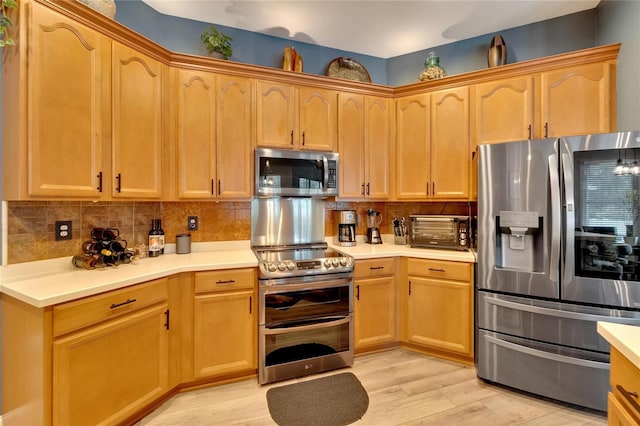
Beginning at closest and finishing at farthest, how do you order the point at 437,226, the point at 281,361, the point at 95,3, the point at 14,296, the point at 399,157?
1. the point at 14,296
2. the point at 95,3
3. the point at 281,361
4. the point at 437,226
5. the point at 399,157

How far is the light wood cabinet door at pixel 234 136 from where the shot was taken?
254 cm

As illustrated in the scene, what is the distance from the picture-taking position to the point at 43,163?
1.69m

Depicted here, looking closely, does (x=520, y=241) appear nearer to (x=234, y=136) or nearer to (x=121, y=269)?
(x=234, y=136)

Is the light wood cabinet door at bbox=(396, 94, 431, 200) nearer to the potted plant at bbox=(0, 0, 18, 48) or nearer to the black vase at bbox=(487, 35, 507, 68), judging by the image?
the black vase at bbox=(487, 35, 507, 68)

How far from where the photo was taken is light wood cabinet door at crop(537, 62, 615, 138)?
2312mm

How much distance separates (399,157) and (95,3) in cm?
262

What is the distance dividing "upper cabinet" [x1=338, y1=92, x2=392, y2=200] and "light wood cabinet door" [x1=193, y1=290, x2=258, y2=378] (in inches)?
53.8

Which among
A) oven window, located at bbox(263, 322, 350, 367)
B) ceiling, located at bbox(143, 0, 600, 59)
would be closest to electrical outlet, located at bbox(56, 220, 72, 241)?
oven window, located at bbox(263, 322, 350, 367)

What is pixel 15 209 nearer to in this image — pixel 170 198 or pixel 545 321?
pixel 170 198

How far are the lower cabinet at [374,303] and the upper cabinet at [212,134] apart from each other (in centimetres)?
123

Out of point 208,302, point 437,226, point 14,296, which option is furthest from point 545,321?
point 14,296

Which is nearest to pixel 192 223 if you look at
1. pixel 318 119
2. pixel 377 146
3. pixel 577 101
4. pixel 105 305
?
pixel 105 305

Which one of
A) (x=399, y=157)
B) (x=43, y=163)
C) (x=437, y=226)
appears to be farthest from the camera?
(x=399, y=157)

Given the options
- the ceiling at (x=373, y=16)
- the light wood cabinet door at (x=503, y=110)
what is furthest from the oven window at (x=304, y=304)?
the ceiling at (x=373, y=16)
